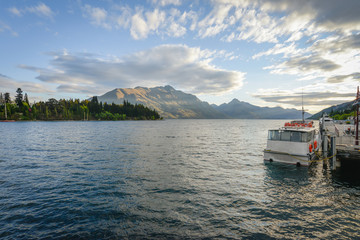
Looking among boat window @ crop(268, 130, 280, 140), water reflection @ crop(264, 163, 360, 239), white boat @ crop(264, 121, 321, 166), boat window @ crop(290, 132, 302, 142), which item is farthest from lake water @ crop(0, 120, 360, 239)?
boat window @ crop(268, 130, 280, 140)

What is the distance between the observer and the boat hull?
2441cm

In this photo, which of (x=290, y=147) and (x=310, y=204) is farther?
(x=290, y=147)

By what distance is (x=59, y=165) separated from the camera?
25.2 meters

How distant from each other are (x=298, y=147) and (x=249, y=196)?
14.0 meters

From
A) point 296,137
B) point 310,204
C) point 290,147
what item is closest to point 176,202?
point 310,204

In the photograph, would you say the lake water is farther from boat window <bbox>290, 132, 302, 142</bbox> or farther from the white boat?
boat window <bbox>290, 132, 302, 142</bbox>

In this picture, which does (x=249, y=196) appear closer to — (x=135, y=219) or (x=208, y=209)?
(x=208, y=209)

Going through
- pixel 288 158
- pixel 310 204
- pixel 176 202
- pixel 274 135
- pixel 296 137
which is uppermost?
pixel 274 135

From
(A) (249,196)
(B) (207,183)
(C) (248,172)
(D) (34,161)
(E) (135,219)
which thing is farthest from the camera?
(D) (34,161)

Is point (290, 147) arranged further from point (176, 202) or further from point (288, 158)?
point (176, 202)

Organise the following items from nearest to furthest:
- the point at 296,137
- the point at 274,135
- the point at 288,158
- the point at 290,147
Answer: the point at 296,137 → the point at 290,147 → the point at 288,158 → the point at 274,135

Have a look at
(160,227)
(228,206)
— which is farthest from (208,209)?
(160,227)

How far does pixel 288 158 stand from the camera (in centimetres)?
Result: 2542

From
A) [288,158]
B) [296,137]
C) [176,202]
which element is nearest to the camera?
[176,202]
